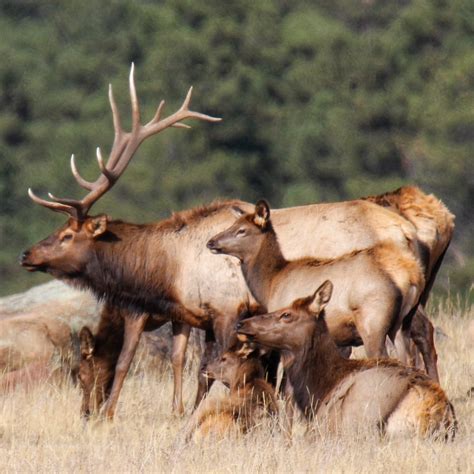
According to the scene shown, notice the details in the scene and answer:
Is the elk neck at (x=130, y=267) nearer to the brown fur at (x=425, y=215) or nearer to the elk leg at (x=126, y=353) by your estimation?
the elk leg at (x=126, y=353)

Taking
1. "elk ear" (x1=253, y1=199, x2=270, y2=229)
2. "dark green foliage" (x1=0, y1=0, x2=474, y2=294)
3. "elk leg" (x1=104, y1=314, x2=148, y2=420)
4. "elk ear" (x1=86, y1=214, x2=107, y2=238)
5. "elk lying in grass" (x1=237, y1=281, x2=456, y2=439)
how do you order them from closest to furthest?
"elk lying in grass" (x1=237, y1=281, x2=456, y2=439), "elk ear" (x1=253, y1=199, x2=270, y2=229), "elk leg" (x1=104, y1=314, x2=148, y2=420), "elk ear" (x1=86, y1=214, x2=107, y2=238), "dark green foliage" (x1=0, y1=0, x2=474, y2=294)

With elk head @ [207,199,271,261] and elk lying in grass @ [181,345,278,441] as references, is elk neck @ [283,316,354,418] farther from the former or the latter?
elk head @ [207,199,271,261]

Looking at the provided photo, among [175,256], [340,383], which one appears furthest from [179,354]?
[340,383]

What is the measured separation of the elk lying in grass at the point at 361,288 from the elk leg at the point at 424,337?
4.08 feet

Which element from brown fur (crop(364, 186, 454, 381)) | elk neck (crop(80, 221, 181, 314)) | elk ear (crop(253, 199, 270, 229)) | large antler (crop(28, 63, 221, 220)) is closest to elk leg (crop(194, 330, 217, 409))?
elk neck (crop(80, 221, 181, 314))

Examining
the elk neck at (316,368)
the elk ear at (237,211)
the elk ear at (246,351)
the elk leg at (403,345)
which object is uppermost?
the elk ear at (237,211)

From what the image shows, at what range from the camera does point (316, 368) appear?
28.6ft

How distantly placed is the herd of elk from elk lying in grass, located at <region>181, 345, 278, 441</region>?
2.17ft

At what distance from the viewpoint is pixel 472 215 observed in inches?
1111

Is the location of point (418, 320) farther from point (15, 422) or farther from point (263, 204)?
point (15, 422)

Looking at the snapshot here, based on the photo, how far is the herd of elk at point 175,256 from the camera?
10289mm

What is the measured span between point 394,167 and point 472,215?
7.44 ft

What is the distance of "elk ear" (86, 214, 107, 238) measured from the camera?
10852 mm

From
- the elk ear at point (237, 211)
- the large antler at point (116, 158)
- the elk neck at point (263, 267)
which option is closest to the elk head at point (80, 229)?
the large antler at point (116, 158)
